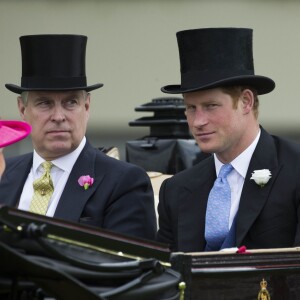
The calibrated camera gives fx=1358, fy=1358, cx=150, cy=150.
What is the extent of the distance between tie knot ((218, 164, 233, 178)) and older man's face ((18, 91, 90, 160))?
62 cm

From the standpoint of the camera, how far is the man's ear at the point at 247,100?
192 inches

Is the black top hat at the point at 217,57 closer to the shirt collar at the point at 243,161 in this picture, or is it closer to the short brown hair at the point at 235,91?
the short brown hair at the point at 235,91

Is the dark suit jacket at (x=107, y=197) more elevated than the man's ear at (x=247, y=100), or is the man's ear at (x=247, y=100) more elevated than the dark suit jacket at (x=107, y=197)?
the man's ear at (x=247, y=100)

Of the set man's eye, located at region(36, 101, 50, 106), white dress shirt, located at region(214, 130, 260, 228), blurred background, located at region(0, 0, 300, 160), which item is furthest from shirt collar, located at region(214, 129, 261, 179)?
blurred background, located at region(0, 0, 300, 160)

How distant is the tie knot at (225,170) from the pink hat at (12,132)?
44.9 inches

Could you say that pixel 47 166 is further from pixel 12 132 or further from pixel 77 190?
pixel 12 132

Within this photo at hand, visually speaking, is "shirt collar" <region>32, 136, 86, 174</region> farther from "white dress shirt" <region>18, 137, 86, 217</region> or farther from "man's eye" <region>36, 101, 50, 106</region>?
"man's eye" <region>36, 101, 50, 106</region>

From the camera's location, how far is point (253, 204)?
15.6ft

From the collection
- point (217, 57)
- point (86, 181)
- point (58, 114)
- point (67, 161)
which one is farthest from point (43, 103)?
point (217, 57)

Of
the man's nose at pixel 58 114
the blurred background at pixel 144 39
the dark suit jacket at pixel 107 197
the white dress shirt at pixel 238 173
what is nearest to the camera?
the white dress shirt at pixel 238 173

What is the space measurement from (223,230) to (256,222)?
119 mm

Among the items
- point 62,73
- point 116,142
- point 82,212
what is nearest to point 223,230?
point 82,212

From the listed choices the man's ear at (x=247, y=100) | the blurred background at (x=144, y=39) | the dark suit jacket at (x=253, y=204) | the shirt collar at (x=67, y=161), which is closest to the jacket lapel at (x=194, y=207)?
the dark suit jacket at (x=253, y=204)

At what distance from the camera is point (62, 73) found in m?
5.36
